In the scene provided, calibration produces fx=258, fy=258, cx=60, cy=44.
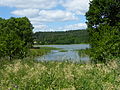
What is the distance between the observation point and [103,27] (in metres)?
20.4

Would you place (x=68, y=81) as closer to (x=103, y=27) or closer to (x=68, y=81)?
(x=68, y=81)

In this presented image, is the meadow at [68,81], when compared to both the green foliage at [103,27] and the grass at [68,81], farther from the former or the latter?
the green foliage at [103,27]

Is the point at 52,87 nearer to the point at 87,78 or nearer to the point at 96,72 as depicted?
the point at 87,78

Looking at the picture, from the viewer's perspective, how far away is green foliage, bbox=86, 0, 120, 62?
18969 mm

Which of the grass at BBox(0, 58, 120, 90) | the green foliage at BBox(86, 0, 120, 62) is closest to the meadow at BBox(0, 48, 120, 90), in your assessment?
the grass at BBox(0, 58, 120, 90)

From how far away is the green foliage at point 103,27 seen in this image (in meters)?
19.0

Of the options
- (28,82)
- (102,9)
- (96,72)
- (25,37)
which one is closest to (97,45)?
(102,9)

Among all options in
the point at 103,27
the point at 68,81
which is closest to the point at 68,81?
the point at 68,81

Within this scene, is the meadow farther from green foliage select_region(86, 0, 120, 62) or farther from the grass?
green foliage select_region(86, 0, 120, 62)

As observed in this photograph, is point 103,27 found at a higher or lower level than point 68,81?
higher

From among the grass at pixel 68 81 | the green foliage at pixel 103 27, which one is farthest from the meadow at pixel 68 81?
the green foliage at pixel 103 27

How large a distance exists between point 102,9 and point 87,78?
13959mm

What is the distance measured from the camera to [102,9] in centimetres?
2088

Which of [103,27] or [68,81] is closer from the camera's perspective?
[68,81]
